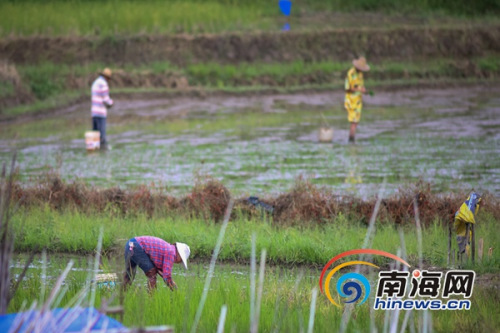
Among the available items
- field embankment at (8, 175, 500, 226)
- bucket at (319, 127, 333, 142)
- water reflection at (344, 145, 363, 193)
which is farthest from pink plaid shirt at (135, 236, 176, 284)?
bucket at (319, 127, 333, 142)

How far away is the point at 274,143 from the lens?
1725 cm

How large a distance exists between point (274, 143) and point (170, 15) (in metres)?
17.0

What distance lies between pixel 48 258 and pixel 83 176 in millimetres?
4842

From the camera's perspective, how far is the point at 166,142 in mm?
17656

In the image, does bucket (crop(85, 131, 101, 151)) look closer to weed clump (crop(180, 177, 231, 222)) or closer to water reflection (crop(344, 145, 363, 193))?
water reflection (crop(344, 145, 363, 193))

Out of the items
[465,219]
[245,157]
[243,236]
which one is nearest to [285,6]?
[245,157]

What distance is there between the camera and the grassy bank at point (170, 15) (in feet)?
103

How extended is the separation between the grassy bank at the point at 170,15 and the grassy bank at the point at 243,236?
2206 cm

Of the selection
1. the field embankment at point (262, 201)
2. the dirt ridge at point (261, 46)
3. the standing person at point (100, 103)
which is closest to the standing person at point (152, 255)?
the field embankment at point (262, 201)

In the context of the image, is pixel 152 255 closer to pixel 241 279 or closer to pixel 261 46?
pixel 241 279

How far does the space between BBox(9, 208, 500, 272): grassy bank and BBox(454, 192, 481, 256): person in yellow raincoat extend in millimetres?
343

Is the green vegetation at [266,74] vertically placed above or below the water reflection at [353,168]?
above

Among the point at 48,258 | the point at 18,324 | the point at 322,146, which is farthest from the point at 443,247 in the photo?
the point at 322,146

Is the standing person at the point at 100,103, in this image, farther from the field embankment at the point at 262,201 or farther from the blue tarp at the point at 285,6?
the blue tarp at the point at 285,6
